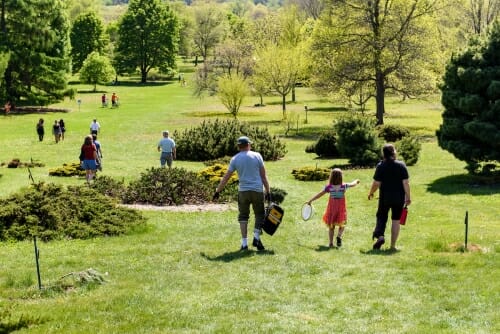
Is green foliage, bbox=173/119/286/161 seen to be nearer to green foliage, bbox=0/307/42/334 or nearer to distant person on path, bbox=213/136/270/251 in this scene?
distant person on path, bbox=213/136/270/251

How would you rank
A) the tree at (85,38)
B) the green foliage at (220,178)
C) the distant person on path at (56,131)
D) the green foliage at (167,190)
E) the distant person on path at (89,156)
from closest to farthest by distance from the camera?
the green foliage at (167,190)
the green foliage at (220,178)
the distant person on path at (89,156)
the distant person on path at (56,131)
the tree at (85,38)

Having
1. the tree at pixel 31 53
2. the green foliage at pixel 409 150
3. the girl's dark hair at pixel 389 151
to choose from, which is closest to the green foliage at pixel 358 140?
the green foliage at pixel 409 150

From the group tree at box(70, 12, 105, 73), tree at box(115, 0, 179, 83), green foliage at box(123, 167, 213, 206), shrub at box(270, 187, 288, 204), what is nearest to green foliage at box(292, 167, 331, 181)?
shrub at box(270, 187, 288, 204)

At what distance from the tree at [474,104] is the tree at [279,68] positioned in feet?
108

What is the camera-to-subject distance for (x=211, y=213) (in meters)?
17.5

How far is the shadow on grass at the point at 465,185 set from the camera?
21013mm

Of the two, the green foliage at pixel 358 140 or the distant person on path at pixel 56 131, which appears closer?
the green foliage at pixel 358 140

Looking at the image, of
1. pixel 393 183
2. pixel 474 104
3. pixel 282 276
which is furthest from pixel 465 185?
pixel 282 276

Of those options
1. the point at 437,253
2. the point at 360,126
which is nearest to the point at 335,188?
the point at 437,253

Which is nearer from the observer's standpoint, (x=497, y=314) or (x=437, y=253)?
(x=497, y=314)

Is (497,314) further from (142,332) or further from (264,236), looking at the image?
(264,236)

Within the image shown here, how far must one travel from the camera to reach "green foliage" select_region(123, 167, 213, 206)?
741 inches

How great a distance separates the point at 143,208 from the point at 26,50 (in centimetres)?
4536

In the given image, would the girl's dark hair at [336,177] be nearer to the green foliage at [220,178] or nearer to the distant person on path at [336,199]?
the distant person on path at [336,199]
